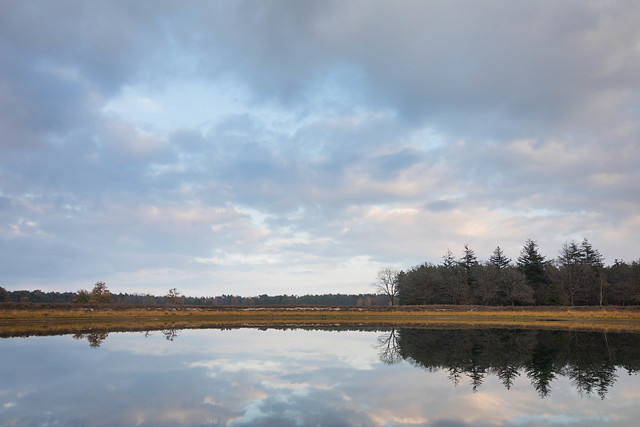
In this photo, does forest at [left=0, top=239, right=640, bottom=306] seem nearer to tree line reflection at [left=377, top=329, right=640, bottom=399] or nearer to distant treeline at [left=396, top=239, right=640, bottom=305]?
distant treeline at [left=396, top=239, right=640, bottom=305]

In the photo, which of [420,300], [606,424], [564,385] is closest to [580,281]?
[420,300]

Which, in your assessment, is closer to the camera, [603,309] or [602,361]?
[602,361]

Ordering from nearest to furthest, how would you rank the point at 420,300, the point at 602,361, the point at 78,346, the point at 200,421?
the point at 200,421 < the point at 602,361 < the point at 78,346 < the point at 420,300

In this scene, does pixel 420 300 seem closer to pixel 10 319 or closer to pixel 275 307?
pixel 275 307

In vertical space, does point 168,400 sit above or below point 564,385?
above

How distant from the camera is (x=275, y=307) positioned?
261ft

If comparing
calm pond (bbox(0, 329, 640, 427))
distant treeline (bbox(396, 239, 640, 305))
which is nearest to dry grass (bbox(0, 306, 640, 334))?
distant treeline (bbox(396, 239, 640, 305))

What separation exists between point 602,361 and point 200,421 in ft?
80.0

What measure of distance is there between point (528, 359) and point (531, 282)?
86472 millimetres

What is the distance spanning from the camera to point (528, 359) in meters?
24.3

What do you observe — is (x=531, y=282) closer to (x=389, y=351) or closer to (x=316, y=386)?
(x=389, y=351)

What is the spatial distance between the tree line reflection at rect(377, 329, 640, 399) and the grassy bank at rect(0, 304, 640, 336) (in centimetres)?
2413

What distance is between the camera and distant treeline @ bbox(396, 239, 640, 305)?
91.4 metres

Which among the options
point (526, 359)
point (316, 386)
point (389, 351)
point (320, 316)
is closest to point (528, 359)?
point (526, 359)
